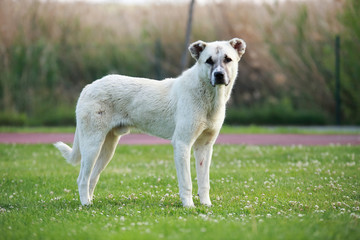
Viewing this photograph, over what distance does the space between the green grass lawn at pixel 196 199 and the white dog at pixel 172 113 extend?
0.50 m

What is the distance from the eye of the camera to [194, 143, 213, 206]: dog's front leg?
6355 millimetres

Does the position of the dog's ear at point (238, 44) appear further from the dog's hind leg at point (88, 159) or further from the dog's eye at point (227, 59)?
the dog's hind leg at point (88, 159)

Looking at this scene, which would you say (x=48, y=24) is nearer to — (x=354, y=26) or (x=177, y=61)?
(x=177, y=61)

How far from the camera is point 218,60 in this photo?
5.87 m

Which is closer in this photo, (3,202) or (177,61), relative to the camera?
(3,202)

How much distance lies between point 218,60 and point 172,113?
3.29ft

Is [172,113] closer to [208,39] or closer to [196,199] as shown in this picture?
[196,199]

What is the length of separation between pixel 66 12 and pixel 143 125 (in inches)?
545

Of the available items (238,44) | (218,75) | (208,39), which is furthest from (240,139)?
(218,75)

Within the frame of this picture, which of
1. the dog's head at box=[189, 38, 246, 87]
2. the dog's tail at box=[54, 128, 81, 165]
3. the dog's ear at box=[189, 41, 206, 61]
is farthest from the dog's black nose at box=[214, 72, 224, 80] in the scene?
the dog's tail at box=[54, 128, 81, 165]

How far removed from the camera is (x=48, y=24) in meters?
18.8

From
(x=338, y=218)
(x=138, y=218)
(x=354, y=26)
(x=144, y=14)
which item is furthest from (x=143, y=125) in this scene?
(x=144, y=14)

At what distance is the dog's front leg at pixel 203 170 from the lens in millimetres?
6355

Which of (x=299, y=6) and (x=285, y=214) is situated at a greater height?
(x=299, y=6)
